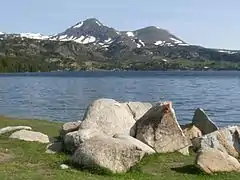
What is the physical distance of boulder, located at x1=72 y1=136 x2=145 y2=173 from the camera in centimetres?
2378

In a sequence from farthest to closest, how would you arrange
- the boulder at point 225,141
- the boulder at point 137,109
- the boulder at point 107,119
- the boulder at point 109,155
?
the boulder at point 137,109, the boulder at point 107,119, the boulder at point 225,141, the boulder at point 109,155

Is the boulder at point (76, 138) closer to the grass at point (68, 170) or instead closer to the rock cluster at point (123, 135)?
the rock cluster at point (123, 135)

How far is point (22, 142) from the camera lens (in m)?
31.4

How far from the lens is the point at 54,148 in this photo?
29953 millimetres

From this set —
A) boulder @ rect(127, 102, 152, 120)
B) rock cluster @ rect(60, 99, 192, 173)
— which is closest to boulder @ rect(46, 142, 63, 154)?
rock cluster @ rect(60, 99, 192, 173)

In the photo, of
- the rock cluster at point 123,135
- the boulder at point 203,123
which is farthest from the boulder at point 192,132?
the rock cluster at point 123,135

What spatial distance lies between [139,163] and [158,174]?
4.93 ft

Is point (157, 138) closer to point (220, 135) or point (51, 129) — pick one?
point (220, 135)

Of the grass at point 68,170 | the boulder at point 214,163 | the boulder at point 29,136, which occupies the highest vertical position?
the boulder at point 214,163

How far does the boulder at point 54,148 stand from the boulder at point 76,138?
68cm

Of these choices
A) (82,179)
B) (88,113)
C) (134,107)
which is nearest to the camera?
(82,179)

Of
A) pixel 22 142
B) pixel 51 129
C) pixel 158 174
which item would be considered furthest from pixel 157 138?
pixel 51 129

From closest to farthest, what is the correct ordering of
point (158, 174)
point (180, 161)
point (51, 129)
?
point (158, 174) → point (180, 161) → point (51, 129)

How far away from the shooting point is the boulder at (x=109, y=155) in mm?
23781
